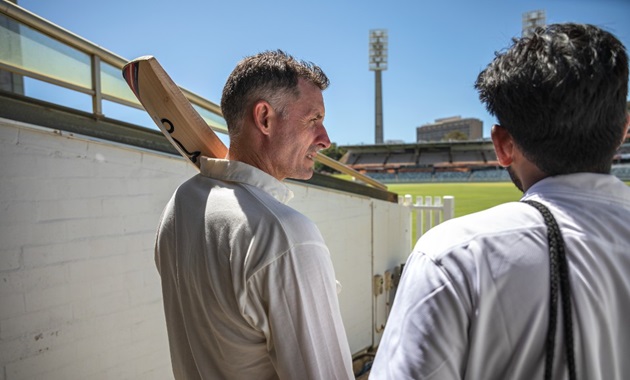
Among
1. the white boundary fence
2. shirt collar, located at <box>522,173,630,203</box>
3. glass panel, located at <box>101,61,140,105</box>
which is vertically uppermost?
glass panel, located at <box>101,61,140,105</box>

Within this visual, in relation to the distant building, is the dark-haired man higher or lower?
lower

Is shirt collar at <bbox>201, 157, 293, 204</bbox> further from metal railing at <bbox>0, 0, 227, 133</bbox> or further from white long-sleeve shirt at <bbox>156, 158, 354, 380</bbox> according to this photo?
metal railing at <bbox>0, 0, 227, 133</bbox>

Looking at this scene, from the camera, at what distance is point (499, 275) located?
0.65m

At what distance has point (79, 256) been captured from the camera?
2064 mm

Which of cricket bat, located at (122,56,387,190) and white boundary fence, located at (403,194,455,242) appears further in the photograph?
white boundary fence, located at (403,194,455,242)

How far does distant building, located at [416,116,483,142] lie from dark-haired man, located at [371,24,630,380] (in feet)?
330

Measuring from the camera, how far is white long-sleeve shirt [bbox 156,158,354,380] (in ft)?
Answer: 2.93

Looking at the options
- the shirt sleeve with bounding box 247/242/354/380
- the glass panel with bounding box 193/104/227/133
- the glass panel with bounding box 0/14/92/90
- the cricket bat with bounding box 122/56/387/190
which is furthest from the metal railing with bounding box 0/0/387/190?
the shirt sleeve with bounding box 247/242/354/380

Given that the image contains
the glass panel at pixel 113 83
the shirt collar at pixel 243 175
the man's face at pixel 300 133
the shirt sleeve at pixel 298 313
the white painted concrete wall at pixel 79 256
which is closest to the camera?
the shirt sleeve at pixel 298 313

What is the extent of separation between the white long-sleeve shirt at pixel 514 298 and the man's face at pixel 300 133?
66cm

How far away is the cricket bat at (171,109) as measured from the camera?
4.01 feet

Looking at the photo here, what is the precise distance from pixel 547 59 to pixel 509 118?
125 mm

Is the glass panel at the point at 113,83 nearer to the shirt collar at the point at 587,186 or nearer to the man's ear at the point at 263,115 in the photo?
the man's ear at the point at 263,115

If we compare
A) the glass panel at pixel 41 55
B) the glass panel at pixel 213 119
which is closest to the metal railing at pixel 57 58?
the glass panel at pixel 41 55
